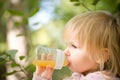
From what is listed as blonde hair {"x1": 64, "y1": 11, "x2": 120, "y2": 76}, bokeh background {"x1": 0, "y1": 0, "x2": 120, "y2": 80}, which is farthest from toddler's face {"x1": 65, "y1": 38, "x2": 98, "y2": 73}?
bokeh background {"x1": 0, "y1": 0, "x2": 120, "y2": 80}

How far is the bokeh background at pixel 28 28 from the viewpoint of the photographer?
1.67m

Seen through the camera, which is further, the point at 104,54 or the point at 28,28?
the point at 28,28

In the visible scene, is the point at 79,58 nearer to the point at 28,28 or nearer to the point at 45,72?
the point at 45,72

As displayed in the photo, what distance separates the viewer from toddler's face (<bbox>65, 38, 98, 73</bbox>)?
1.44m

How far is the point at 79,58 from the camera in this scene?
4.75 ft

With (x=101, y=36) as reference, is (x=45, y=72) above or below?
below

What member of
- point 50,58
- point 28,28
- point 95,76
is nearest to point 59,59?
point 50,58

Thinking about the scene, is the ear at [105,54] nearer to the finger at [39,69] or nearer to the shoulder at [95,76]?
the shoulder at [95,76]

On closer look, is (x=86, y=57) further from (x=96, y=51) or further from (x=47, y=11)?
(x=47, y=11)

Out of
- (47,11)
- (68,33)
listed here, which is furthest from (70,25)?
(47,11)

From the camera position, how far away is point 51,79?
1.50 meters

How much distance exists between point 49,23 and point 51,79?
503 centimetres

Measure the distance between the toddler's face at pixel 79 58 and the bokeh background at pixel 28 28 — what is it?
0.16m

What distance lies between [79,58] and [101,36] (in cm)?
12
